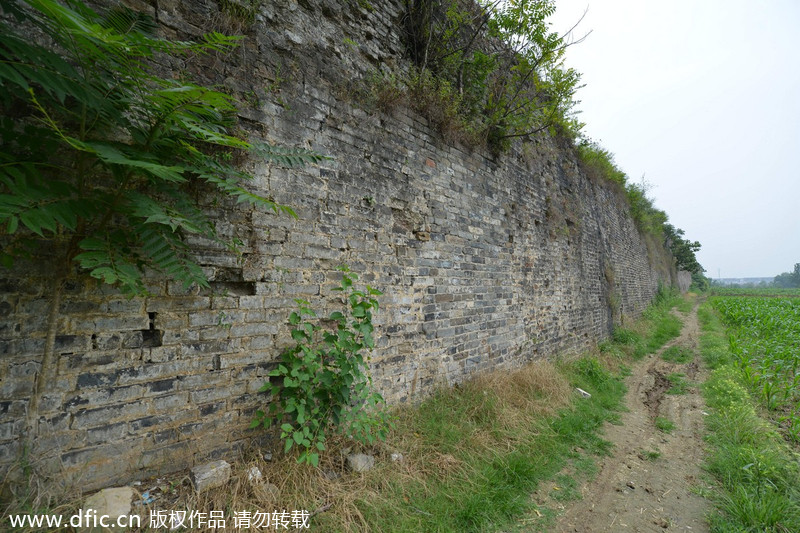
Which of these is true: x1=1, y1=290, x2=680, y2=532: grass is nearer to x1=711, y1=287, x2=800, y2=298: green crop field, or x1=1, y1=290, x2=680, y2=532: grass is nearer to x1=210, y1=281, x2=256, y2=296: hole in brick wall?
x1=210, y1=281, x2=256, y2=296: hole in brick wall

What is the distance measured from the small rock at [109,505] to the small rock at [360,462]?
146cm

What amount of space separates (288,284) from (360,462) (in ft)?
5.29

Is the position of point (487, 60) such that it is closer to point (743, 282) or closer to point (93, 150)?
point (93, 150)

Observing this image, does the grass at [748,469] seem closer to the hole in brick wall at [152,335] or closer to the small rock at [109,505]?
the small rock at [109,505]

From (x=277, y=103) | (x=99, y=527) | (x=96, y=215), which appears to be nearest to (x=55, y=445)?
(x=99, y=527)

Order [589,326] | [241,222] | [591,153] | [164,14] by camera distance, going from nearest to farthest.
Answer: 1. [164,14]
2. [241,222]
3. [589,326]
4. [591,153]

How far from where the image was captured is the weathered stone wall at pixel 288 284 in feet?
6.76

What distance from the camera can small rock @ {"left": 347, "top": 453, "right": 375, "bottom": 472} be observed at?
9.30ft

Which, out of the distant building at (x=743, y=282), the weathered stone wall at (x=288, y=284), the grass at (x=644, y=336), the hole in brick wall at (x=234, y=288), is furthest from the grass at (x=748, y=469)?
the distant building at (x=743, y=282)

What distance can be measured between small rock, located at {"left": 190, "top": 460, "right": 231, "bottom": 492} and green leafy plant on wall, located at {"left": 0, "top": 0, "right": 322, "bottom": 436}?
959mm

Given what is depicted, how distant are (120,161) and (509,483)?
378cm

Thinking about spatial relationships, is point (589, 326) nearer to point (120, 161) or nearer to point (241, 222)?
point (241, 222)

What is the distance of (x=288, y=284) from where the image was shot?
3.01 m

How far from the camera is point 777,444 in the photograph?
3658 mm
